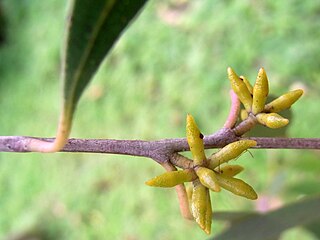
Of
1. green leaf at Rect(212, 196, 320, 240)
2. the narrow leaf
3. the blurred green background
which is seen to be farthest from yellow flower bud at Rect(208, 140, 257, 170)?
the blurred green background

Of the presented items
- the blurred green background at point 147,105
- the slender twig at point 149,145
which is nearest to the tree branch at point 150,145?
the slender twig at point 149,145

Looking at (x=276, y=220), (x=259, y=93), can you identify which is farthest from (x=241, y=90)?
(x=276, y=220)

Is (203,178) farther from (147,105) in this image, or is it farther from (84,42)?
(147,105)

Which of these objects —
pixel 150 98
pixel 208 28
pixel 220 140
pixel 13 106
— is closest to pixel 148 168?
pixel 150 98

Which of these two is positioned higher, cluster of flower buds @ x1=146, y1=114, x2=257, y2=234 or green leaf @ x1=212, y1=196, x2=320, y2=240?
cluster of flower buds @ x1=146, y1=114, x2=257, y2=234

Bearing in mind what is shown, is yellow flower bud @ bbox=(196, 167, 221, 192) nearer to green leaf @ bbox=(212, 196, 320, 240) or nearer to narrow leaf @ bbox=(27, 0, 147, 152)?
narrow leaf @ bbox=(27, 0, 147, 152)

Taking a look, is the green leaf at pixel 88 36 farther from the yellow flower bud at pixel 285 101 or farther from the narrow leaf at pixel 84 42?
the yellow flower bud at pixel 285 101

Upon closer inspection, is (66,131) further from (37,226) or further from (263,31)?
(37,226)
